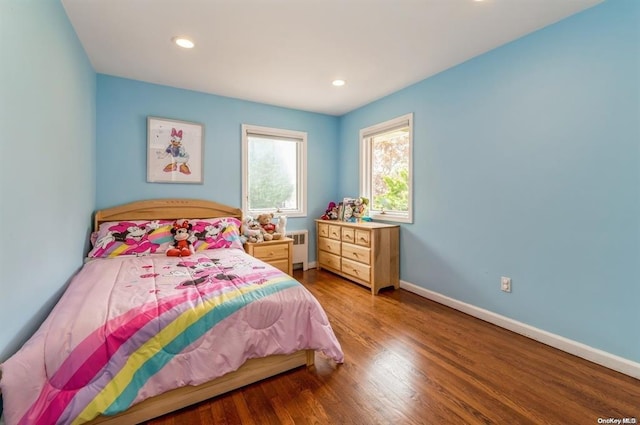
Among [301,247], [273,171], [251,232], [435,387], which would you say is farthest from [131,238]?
[435,387]

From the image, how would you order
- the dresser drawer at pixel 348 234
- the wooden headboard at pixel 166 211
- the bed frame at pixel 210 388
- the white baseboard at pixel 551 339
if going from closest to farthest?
the bed frame at pixel 210 388
the white baseboard at pixel 551 339
the wooden headboard at pixel 166 211
the dresser drawer at pixel 348 234

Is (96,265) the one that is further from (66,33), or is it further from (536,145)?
(536,145)

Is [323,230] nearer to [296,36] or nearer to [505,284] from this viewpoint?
[505,284]

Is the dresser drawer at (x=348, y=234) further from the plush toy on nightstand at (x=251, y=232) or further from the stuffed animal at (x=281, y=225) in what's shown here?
the plush toy on nightstand at (x=251, y=232)

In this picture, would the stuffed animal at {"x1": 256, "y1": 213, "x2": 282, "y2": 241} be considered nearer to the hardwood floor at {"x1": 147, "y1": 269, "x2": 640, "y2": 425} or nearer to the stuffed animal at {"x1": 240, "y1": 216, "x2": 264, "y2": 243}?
the stuffed animal at {"x1": 240, "y1": 216, "x2": 264, "y2": 243}

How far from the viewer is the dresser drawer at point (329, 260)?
12.9 ft

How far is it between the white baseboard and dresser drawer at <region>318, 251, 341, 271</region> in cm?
125

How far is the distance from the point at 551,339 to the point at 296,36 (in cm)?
305

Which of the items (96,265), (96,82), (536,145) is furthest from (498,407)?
(96,82)

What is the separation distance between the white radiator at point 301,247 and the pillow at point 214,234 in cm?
105

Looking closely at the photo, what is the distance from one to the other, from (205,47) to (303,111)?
195 cm

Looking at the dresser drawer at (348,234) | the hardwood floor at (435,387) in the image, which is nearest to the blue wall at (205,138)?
the dresser drawer at (348,234)

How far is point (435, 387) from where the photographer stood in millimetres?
1704

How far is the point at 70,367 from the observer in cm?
125
